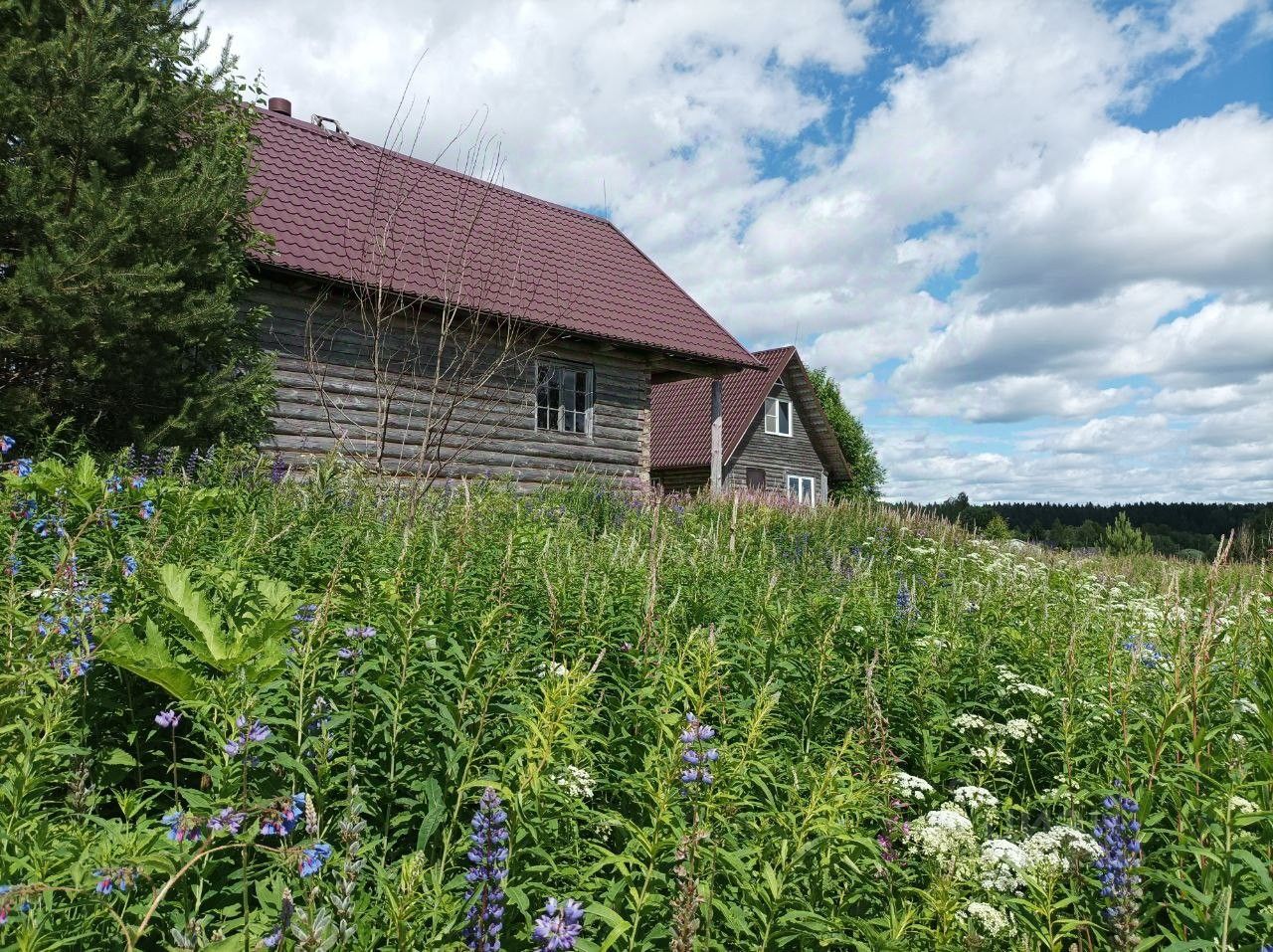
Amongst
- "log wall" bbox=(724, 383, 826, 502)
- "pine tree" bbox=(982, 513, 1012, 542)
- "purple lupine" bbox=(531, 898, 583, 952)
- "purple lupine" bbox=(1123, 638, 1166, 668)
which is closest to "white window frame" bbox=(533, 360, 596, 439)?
"pine tree" bbox=(982, 513, 1012, 542)

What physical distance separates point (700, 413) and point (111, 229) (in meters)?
22.4

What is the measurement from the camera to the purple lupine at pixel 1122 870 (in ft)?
6.33

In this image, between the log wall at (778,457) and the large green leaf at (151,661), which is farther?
the log wall at (778,457)

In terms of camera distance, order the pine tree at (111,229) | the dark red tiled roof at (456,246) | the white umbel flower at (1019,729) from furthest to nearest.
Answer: the dark red tiled roof at (456,246), the pine tree at (111,229), the white umbel flower at (1019,729)

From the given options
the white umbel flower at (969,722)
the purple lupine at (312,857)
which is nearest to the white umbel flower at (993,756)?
the white umbel flower at (969,722)

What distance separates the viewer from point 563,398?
48.7 ft

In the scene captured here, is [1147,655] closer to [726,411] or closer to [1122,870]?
[1122,870]

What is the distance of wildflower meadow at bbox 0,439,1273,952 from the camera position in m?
1.90

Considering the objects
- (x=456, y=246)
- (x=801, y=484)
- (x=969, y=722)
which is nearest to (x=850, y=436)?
(x=801, y=484)

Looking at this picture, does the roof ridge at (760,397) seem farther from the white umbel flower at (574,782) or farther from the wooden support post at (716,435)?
the white umbel flower at (574,782)

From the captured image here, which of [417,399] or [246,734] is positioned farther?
[417,399]

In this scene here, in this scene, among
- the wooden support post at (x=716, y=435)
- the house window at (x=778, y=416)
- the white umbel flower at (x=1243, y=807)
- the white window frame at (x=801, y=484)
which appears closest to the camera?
the white umbel flower at (x=1243, y=807)

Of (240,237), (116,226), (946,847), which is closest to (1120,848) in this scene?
(946,847)

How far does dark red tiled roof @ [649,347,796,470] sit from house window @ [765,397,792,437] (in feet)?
3.34
